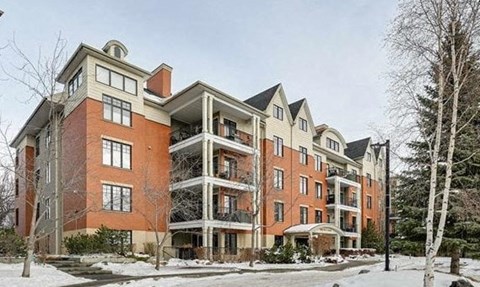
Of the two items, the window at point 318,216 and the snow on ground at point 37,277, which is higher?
the snow on ground at point 37,277

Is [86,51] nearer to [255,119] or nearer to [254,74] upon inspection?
[254,74]

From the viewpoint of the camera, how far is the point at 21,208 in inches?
1455

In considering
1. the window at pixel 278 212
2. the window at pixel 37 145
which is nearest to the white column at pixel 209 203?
the window at pixel 278 212

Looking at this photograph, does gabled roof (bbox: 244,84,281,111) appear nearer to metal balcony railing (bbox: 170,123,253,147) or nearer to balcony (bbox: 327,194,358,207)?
metal balcony railing (bbox: 170,123,253,147)

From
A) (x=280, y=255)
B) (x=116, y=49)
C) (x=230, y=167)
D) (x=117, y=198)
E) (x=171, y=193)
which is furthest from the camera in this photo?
(x=230, y=167)

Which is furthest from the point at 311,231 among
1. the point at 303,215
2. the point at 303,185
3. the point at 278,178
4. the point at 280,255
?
the point at 280,255

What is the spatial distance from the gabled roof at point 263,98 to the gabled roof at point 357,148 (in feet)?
63.7

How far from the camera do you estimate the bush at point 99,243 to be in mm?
22208

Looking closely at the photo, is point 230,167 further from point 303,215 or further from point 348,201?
point 348,201

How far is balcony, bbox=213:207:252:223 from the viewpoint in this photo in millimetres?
29403

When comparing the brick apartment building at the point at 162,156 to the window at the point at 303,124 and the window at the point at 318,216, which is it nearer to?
the window at the point at 303,124

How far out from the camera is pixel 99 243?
74.2ft

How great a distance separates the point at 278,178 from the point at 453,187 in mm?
20081

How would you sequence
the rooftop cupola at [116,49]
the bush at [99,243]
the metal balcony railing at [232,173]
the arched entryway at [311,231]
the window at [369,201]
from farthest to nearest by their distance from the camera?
1. the window at [369,201]
2. the arched entryway at [311,231]
3. the metal balcony railing at [232,173]
4. the rooftop cupola at [116,49]
5. the bush at [99,243]
